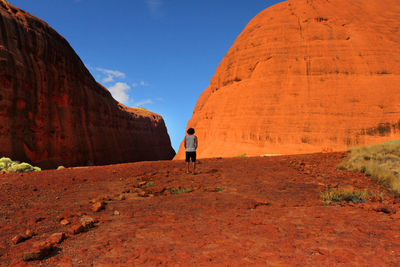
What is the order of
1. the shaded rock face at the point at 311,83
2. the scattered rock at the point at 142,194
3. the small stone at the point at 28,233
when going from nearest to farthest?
the small stone at the point at 28,233
the scattered rock at the point at 142,194
the shaded rock face at the point at 311,83

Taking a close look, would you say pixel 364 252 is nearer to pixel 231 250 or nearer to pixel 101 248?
pixel 231 250

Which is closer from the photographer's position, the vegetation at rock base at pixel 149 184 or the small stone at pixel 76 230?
the small stone at pixel 76 230

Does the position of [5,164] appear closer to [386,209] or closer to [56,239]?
[56,239]

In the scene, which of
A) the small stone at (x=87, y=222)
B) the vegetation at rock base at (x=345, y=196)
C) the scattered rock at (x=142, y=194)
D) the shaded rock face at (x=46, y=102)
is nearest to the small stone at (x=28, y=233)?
the small stone at (x=87, y=222)

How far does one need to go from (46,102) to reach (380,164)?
21387 mm

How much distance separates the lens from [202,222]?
146 inches

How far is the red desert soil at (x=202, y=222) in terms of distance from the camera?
2.53 m

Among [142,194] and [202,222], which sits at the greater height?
[142,194]

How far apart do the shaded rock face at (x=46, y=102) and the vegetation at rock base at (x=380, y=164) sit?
18811 mm

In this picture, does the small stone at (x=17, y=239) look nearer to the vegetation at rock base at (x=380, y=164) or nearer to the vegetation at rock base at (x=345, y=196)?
the vegetation at rock base at (x=345, y=196)

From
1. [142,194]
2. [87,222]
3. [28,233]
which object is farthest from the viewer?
[142,194]

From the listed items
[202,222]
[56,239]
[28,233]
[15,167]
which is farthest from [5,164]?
[202,222]

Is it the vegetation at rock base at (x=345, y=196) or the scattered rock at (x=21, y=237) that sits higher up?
the vegetation at rock base at (x=345, y=196)

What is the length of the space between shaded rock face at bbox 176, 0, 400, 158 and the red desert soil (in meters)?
12.4
